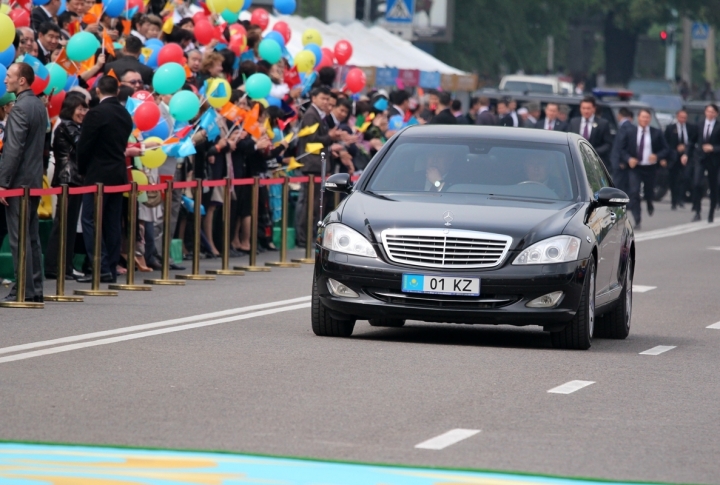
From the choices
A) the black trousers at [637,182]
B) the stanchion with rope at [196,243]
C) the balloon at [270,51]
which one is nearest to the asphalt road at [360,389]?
the stanchion with rope at [196,243]

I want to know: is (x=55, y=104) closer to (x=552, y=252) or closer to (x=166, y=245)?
(x=166, y=245)

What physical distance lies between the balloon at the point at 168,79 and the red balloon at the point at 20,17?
152 centimetres

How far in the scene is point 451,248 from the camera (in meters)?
11.8

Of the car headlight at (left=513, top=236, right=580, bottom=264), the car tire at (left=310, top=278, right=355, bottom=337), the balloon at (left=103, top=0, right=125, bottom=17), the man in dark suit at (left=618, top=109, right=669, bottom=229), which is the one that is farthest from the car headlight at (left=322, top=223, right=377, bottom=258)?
the man in dark suit at (left=618, top=109, right=669, bottom=229)

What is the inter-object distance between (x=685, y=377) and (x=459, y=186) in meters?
2.61

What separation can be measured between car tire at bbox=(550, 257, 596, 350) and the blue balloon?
239 inches

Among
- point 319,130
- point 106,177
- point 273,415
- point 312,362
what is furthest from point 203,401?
point 319,130

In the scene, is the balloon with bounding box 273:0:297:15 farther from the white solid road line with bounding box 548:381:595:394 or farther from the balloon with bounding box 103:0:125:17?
the white solid road line with bounding box 548:381:595:394

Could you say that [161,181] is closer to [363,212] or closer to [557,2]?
[363,212]

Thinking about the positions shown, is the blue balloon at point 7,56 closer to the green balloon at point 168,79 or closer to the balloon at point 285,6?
the green balloon at point 168,79

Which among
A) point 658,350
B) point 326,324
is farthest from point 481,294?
point 658,350

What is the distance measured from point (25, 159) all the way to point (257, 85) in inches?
249

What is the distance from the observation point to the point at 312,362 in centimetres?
1092

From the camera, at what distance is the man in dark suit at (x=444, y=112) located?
86.3 feet
